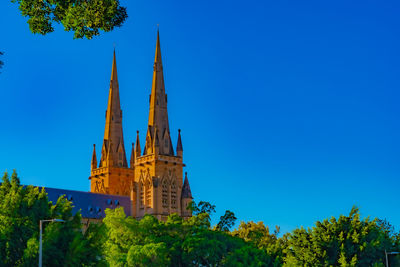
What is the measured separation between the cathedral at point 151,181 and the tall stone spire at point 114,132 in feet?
1.54

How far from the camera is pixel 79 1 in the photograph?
25.6 meters

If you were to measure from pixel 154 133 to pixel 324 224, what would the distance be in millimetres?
83947

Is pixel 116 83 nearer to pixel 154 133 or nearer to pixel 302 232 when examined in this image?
pixel 154 133

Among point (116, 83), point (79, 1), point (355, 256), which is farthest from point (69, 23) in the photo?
point (116, 83)

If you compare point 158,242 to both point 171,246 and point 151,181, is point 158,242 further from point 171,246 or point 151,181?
point 151,181

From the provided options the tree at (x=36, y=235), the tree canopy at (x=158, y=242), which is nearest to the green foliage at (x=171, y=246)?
the tree canopy at (x=158, y=242)

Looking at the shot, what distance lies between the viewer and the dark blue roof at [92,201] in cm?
13950

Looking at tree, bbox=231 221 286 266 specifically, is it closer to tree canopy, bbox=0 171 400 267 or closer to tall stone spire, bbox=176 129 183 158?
tree canopy, bbox=0 171 400 267

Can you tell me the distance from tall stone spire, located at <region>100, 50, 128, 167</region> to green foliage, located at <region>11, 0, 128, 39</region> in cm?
12978

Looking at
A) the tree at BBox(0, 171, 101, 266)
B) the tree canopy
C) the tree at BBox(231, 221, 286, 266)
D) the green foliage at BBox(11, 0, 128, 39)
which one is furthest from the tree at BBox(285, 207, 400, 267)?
the green foliage at BBox(11, 0, 128, 39)

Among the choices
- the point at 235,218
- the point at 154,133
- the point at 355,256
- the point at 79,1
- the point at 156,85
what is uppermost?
the point at 156,85

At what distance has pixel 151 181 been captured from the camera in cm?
14150

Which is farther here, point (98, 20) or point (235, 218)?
point (235, 218)

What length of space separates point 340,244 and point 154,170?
81.5m
